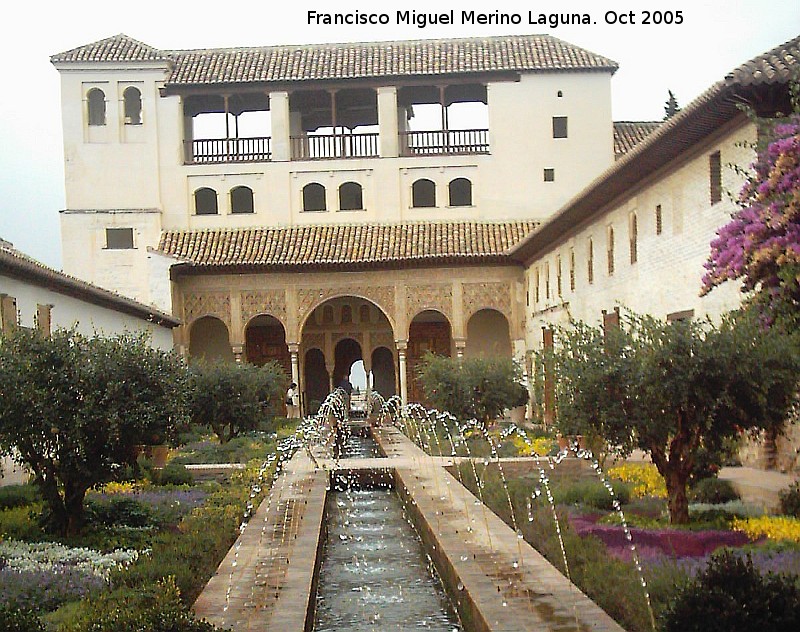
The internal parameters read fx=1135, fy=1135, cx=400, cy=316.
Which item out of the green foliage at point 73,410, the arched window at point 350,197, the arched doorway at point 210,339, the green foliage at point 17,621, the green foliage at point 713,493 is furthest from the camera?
the arched doorway at point 210,339

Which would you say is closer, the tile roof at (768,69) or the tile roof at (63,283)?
the tile roof at (768,69)

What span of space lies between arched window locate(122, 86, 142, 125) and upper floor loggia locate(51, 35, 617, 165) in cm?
3

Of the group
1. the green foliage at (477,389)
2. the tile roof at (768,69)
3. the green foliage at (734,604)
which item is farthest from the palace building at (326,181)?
the green foliage at (734,604)

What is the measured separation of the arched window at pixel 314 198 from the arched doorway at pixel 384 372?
20.6 feet

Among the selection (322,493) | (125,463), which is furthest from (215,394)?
(125,463)

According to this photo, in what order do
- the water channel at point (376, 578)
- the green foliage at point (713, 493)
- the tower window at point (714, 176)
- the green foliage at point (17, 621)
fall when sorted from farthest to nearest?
the tower window at point (714, 176) < the green foliage at point (713, 493) < the water channel at point (376, 578) < the green foliage at point (17, 621)

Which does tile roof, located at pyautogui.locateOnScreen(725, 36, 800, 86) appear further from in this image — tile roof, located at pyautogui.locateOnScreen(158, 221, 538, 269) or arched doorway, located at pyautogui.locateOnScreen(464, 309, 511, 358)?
arched doorway, located at pyautogui.locateOnScreen(464, 309, 511, 358)

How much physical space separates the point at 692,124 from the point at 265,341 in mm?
22227

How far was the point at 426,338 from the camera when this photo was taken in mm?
35875

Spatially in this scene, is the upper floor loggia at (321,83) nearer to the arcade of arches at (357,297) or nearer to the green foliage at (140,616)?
the arcade of arches at (357,297)

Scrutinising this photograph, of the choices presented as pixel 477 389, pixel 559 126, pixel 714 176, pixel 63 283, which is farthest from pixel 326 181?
pixel 714 176

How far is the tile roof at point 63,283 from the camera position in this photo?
17594 millimetres

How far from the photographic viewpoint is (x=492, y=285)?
1284 inches

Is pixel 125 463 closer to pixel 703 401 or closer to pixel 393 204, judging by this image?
pixel 703 401
